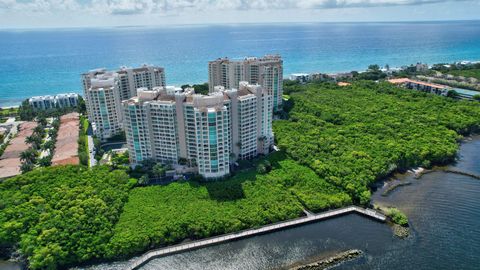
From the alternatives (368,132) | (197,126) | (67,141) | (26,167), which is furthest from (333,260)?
(67,141)

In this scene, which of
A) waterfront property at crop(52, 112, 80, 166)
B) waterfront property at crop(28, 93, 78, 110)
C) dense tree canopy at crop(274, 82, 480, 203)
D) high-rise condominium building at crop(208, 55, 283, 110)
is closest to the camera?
dense tree canopy at crop(274, 82, 480, 203)

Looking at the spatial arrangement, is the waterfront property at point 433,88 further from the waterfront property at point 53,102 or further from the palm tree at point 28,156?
the palm tree at point 28,156

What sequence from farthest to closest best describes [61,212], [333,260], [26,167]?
[26,167] < [61,212] < [333,260]

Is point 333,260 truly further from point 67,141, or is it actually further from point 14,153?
point 14,153

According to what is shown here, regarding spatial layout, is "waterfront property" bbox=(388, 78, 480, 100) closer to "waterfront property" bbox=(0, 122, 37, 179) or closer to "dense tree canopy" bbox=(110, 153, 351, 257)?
"dense tree canopy" bbox=(110, 153, 351, 257)

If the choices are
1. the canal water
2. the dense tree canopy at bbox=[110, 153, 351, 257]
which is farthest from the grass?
the dense tree canopy at bbox=[110, 153, 351, 257]

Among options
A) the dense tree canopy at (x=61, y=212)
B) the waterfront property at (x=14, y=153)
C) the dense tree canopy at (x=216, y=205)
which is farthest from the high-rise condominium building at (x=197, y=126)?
the waterfront property at (x=14, y=153)

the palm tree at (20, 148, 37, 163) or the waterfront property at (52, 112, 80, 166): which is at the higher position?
the palm tree at (20, 148, 37, 163)

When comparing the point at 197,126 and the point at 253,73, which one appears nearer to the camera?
the point at 197,126
